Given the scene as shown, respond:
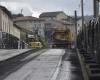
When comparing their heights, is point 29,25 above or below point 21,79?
above

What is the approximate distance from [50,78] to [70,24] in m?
148

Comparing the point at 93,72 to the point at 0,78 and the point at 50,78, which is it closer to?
the point at 50,78

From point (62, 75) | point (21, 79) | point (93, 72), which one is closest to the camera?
point (93, 72)

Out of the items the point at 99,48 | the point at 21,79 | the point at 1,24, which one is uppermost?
the point at 1,24

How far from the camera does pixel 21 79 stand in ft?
56.4

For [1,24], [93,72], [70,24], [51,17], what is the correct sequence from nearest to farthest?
1. [93,72]
2. [1,24]
3. [70,24]
4. [51,17]

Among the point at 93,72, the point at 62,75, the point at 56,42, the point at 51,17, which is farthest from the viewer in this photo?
the point at 51,17

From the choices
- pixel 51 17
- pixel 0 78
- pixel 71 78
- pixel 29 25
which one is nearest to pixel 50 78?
pixel 71 78

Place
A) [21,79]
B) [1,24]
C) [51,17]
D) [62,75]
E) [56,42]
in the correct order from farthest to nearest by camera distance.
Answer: [51,17] → [1,24] → [56,42] → [62,75] → [21,79]

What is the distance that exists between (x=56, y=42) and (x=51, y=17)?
128 meters

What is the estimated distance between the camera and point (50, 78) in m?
17.5

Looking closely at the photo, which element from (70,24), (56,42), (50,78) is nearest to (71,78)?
(50,78)

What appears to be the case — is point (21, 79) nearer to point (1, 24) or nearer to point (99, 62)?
point (99, 62)

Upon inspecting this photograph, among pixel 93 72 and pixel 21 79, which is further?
pixel 21 79
